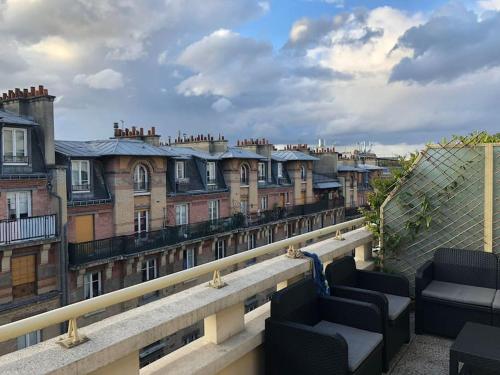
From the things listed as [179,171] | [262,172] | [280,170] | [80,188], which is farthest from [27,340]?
[280,170]

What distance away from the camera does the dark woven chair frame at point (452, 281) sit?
414 cm

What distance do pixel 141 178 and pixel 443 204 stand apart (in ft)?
61.8

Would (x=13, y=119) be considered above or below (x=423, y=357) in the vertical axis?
above

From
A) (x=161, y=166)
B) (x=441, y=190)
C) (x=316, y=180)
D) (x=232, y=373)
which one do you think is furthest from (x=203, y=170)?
(x=232, y=373)

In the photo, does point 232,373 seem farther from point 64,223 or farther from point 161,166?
point 161,166

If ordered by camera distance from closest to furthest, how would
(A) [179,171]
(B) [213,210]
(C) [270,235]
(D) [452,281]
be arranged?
(D) [452,281] < (A) [179,171] < (B) [213,210] < (C) [270,235]

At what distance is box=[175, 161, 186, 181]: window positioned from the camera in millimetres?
24647

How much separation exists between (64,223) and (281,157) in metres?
21.0

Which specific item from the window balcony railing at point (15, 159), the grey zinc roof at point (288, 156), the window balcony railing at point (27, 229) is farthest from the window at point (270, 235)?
the window balcony railing at point (15, 159)

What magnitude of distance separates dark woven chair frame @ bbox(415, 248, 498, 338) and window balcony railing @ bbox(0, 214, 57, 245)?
52.6 feet

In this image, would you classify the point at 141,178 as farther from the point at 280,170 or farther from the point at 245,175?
the point at 280,170

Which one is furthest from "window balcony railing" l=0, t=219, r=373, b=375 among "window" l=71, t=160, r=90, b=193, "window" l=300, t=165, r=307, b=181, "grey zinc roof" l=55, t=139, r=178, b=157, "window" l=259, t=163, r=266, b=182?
"window" l=300, t=165, r=307, b=181

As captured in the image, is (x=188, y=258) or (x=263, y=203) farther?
(x=263, y=203)

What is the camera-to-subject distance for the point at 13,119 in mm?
16719
